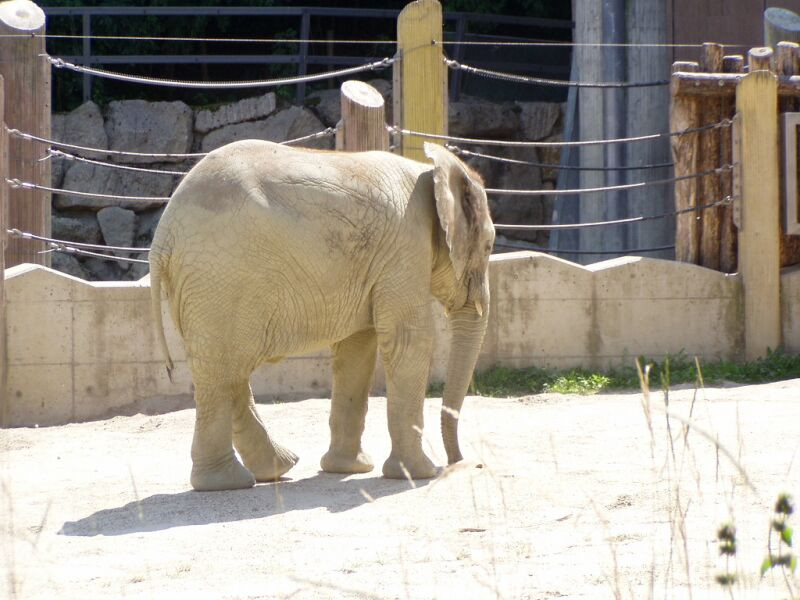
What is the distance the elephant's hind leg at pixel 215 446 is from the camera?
598 centimetres

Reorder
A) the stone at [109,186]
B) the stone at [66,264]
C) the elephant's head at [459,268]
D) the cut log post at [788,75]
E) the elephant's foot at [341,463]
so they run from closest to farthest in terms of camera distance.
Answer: the elephant's head at [459,268]
the elephant's foot at [341,463]
the cut log post at [788,75]
the stone at [66,264]
the stone at [109,186]

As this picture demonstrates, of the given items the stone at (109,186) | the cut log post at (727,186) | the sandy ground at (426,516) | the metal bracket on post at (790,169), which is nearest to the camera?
the sandy ground at (426,516)

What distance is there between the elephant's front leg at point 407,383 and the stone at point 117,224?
385 inches

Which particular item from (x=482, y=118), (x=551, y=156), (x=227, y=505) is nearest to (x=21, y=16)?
(x=227, y=505)

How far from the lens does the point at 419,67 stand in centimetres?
954

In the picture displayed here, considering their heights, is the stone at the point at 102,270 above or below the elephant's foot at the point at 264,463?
above

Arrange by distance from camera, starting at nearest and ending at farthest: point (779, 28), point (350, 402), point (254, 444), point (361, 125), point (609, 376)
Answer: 1. point (254, 444)
2. point (350, 402)
3. point (361, 125)
4. point (609, 376)
5. point (779, 28)

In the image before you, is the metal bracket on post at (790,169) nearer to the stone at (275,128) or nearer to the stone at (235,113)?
the stone at (275,128)

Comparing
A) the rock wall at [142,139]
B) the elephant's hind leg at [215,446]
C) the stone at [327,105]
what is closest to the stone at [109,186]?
the rock wall at [142,139]

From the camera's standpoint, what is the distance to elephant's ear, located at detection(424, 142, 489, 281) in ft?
20.7

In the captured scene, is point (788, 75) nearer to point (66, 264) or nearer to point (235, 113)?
point (235, 113)

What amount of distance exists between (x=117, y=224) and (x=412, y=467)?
10047 mm

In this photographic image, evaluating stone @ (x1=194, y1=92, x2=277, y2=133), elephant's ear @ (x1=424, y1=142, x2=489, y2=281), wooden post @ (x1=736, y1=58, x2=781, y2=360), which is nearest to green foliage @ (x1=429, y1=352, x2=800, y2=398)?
wooden post @ (x1=736, y1=58, x2=781, y2=360)

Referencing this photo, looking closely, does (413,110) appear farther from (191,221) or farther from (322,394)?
(191,221)
